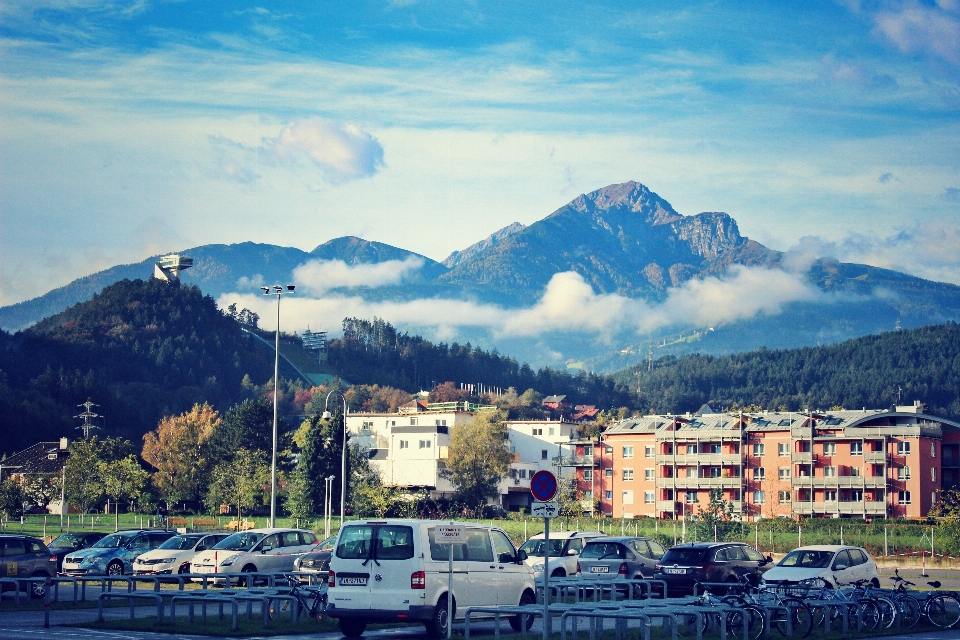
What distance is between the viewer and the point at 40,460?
114 meters

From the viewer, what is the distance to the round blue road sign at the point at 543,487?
21.7m

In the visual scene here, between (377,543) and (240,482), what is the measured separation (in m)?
68.2

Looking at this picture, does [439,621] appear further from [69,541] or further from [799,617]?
[69,541]

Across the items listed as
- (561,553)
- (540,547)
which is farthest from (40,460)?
(561,553)

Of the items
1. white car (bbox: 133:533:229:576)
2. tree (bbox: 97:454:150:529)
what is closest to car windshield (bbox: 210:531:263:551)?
white car (bbox: 133:533:229:576)

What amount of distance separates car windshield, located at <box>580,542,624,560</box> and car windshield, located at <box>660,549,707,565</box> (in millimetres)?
2108

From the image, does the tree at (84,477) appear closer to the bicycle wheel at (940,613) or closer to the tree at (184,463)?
the tree at (184,463)

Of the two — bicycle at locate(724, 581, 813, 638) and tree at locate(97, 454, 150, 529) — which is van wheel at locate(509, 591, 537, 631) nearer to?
Result: bicycle at locate(724, 581, 813, 638)

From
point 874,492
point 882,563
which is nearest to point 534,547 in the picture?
point 882,563

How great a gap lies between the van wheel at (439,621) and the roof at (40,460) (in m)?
84.0

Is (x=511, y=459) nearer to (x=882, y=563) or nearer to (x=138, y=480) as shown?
(x=138, y=480)

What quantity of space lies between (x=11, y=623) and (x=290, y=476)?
80367 millimetres

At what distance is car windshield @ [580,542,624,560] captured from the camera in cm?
3797

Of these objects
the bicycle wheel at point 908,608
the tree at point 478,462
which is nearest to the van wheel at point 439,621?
the bicycle wheel at point 908,608
